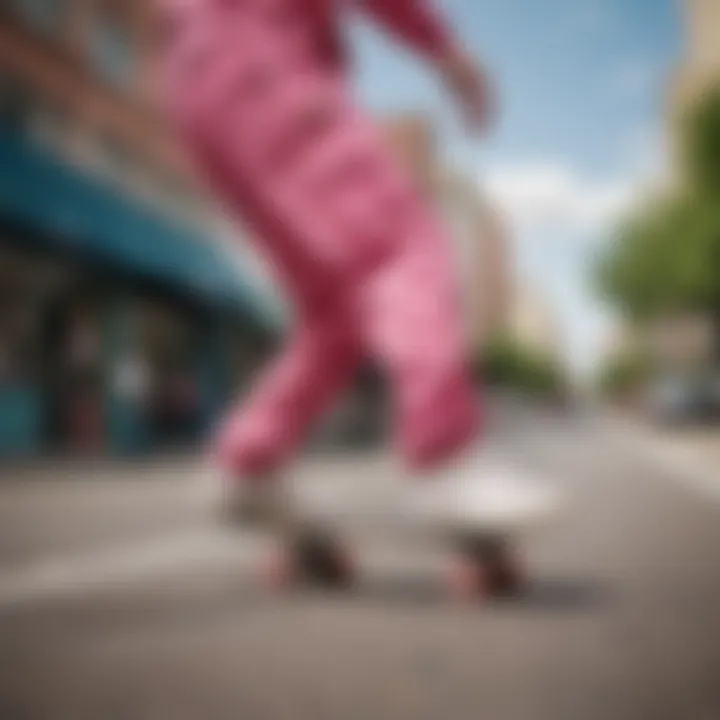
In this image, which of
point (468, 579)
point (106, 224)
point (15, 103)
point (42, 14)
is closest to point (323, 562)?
point (468, 579)

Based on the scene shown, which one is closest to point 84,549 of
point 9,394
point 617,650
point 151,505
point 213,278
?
point 151,505

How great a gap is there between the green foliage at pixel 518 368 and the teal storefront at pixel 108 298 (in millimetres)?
220

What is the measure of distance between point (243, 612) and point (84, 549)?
0.40 metres

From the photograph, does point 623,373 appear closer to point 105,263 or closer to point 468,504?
point 468,504

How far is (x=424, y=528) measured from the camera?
1.27 metres

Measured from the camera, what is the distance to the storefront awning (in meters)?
1.31

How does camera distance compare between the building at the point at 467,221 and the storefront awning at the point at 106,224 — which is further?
the storefront awning at the point at 106,224

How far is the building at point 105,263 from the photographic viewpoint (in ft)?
4.25

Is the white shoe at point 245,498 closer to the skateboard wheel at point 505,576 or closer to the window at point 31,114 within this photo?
the skateboard wheel at point 505,576

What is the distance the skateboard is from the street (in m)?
Answer: 0.02

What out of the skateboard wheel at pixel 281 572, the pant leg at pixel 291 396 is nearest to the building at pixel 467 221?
the pant leg at pixel 291 396

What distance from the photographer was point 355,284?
3.90 ft

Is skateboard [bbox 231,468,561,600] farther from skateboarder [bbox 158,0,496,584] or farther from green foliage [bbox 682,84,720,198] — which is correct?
green foliage [bbox 682,84,720,198]

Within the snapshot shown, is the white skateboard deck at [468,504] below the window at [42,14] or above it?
below
